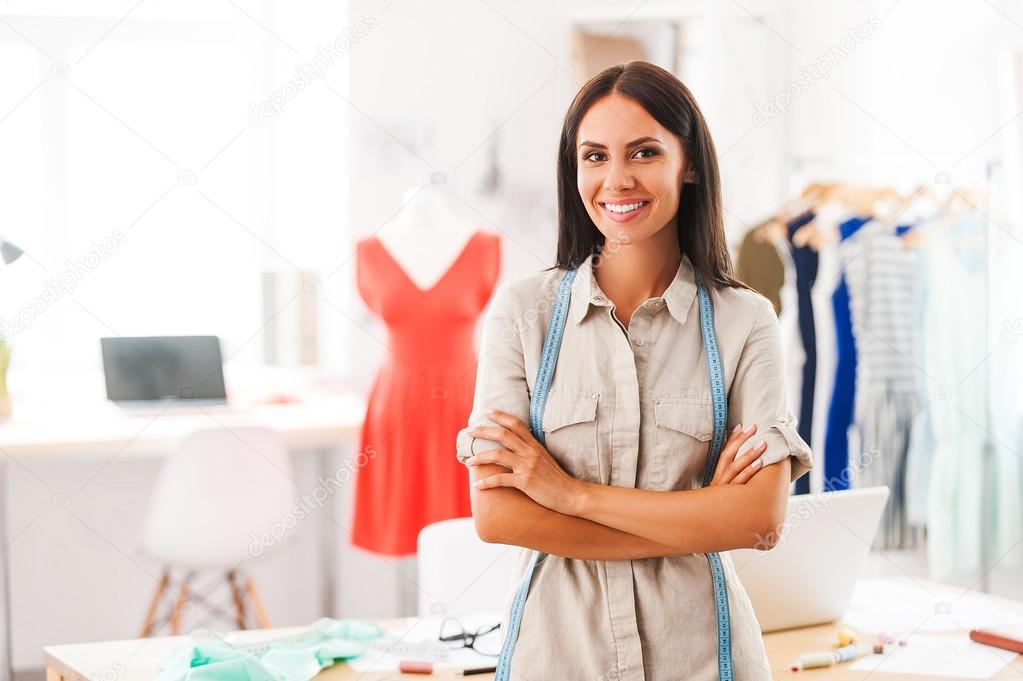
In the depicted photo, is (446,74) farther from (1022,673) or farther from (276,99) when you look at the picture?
(1022,673)

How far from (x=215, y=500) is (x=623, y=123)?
1.99 m

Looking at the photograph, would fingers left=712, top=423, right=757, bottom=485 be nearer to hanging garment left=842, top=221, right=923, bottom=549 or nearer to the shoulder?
the shoulder

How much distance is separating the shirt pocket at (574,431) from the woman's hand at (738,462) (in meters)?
0.16

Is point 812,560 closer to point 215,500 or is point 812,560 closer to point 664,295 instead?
point 664,295

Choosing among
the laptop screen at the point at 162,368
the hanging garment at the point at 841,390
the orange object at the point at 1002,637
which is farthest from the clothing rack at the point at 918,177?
the laptop screen at the point at 162,368

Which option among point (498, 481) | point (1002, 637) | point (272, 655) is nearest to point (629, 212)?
point (498, 481)

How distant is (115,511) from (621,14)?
2541 millimetres

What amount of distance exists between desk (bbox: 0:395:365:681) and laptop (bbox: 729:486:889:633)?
5.82 feet

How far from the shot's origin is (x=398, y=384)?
3.20 metres

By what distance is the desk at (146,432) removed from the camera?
10.1 ft

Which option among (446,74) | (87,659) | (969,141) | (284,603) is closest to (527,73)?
(446,74)

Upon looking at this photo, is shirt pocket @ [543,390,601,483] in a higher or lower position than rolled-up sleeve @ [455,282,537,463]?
lower

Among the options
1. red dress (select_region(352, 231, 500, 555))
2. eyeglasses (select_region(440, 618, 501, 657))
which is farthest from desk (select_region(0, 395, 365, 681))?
eyeglasses (select_region(440, 618, 501, 657))

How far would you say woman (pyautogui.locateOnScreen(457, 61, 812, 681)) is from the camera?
4.49ft
